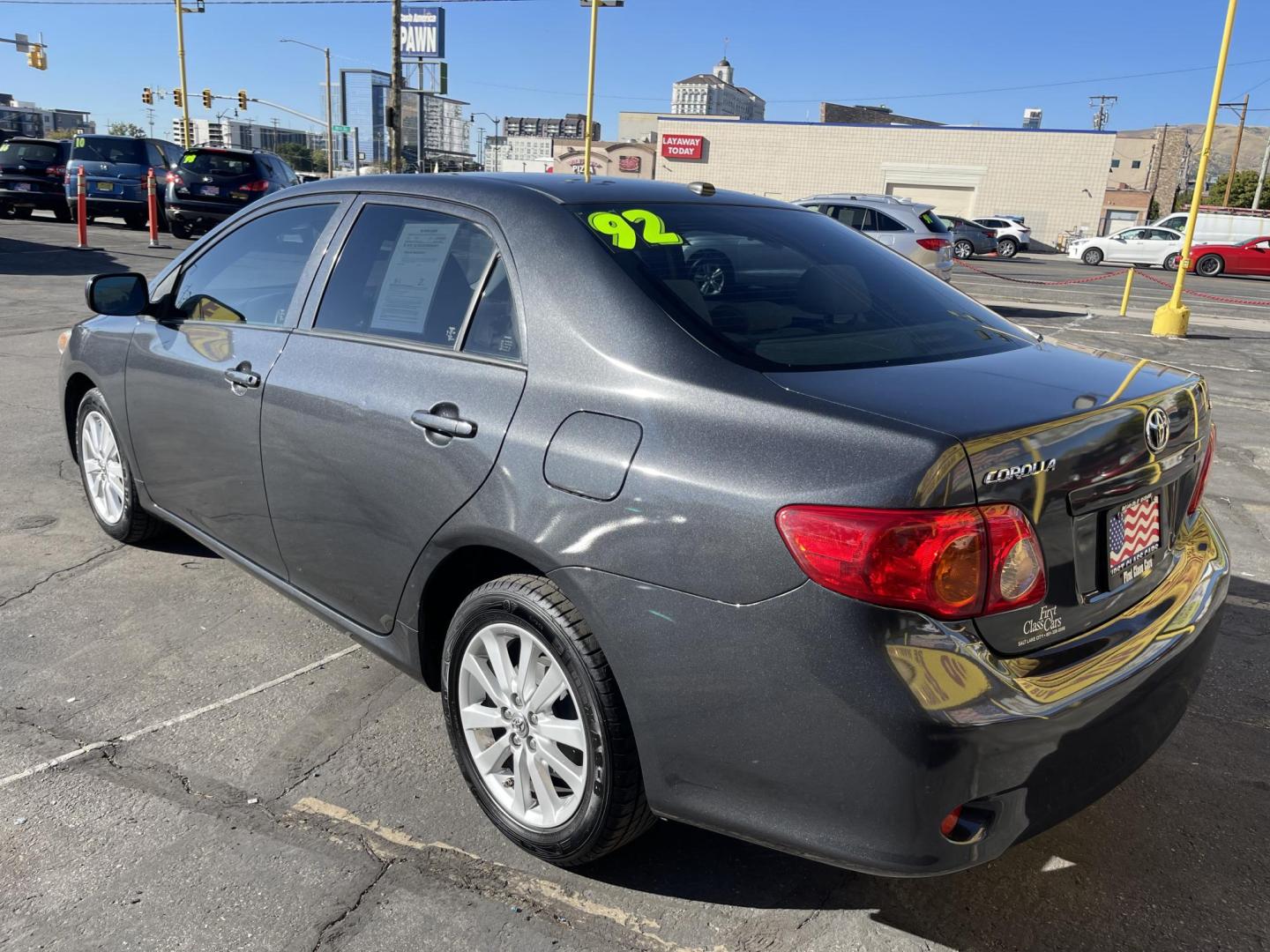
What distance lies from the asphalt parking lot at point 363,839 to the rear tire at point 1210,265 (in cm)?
3126

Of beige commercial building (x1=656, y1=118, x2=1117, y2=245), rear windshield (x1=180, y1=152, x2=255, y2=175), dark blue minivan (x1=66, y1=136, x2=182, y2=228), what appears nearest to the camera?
rear windshield (x1=180, y1=152, x2=255, y2=175)

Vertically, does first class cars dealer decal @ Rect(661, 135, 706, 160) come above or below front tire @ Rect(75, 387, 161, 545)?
above

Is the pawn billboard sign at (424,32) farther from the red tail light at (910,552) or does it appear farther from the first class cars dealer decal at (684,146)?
the red tail light at (910,552)

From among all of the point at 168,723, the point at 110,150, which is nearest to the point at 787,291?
the point at 168,723

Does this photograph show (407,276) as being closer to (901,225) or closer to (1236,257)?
(901,225)

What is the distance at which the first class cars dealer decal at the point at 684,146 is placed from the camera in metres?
59.5

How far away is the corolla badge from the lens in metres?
1.96

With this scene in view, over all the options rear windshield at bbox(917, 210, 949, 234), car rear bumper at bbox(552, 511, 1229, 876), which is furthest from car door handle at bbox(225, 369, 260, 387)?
rear windshield at bbox(917, 210, 949, 234)

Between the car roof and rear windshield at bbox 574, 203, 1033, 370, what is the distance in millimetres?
74

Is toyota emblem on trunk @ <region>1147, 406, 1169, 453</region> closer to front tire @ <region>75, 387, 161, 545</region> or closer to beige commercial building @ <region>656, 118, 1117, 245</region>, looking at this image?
front tire @ <region>75, 387, 161, 545</region>

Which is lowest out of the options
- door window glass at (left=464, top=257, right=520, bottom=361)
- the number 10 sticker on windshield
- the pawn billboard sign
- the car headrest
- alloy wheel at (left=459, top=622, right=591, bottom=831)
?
alloy wheel at (left=459, top=622, right=591, bottom=831)

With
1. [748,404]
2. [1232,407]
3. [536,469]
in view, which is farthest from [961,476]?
[1232,407]

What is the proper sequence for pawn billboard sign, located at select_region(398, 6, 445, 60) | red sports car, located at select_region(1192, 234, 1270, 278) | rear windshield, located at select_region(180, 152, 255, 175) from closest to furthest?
rear windshield, located at select_region(180, 152, 255, 175)
red sports car, located at select_region(1192, 234, 1270, 278)
pawn billboard sign, located at select_region(398, 6, 445, 60)

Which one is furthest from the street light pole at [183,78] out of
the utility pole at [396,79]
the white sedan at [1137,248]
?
the white sedan at [1137,248]
